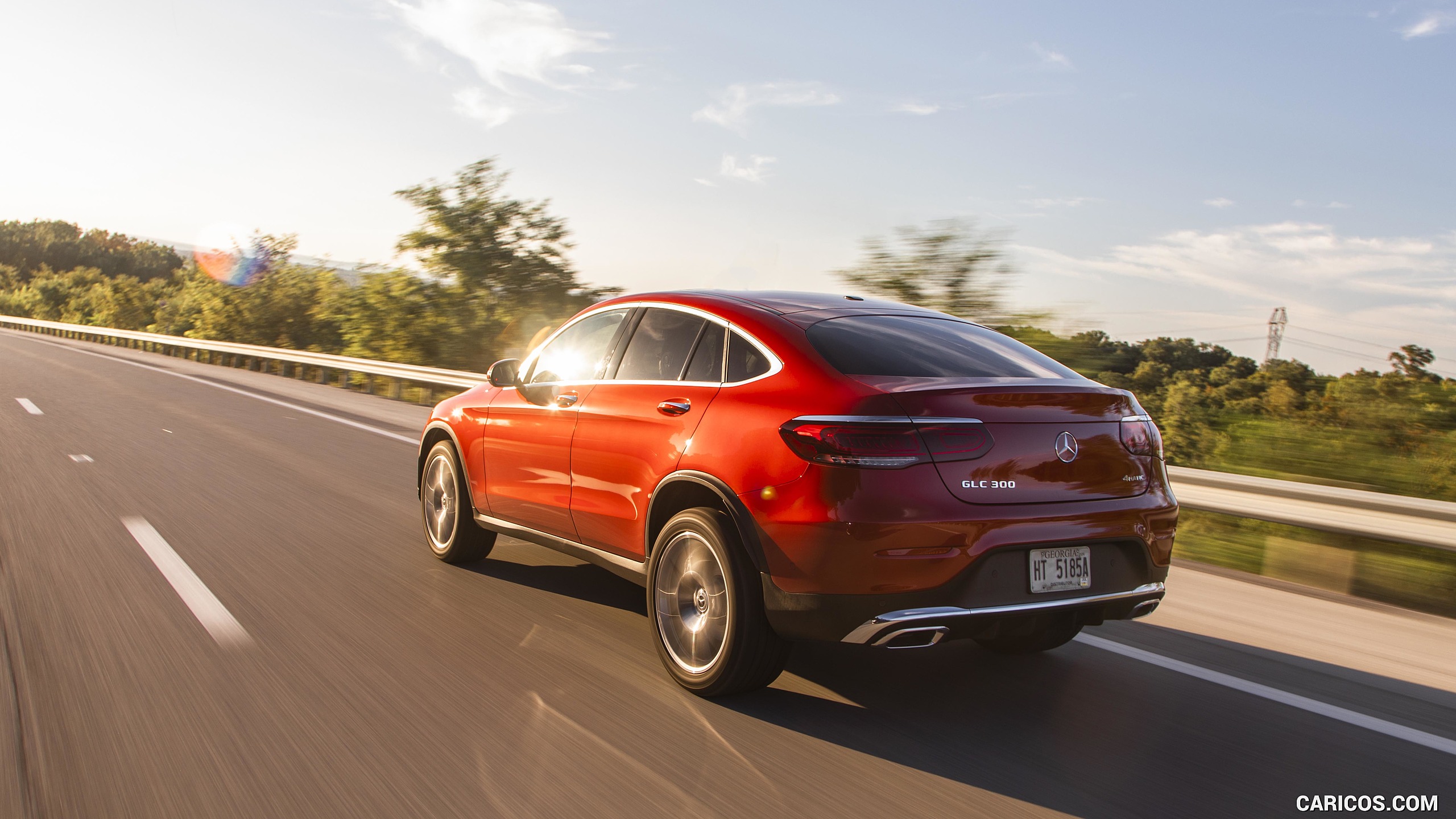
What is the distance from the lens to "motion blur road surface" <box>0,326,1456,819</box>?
332 cm

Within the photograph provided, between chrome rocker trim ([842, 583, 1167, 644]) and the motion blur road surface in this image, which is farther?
chrome rocker trim ([842, 583, 1167, 644])

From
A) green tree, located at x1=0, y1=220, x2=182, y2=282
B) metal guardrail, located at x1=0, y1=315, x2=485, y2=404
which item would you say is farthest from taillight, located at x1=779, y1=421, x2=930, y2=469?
green tree, located at x1=0, y1=220, x2=182, y2=282

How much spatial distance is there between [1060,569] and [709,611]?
136 centimetres

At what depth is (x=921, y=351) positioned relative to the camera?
434 cm

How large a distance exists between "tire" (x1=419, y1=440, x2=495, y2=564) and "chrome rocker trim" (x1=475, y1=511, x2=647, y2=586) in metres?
0.17

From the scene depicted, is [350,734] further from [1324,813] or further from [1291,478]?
[1291,478]

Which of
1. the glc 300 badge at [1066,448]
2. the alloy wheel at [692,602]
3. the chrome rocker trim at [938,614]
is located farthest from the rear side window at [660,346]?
the glc 300 badge at [1066,448]

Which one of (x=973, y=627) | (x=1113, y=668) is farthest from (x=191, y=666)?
(x=1113, y=668)

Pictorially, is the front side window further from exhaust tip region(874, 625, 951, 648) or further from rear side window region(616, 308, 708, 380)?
exhaust tip region(874, 625, 951, 648)

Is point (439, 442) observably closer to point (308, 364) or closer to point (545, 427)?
point (545, 427)

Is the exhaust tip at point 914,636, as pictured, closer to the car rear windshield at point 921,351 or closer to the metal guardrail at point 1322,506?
the car rear windshield at point 921,351

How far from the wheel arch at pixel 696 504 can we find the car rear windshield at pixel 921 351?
2.12 feet

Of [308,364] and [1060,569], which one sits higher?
[1060,569]

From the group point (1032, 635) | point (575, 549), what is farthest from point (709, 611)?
point (1032, 635)
